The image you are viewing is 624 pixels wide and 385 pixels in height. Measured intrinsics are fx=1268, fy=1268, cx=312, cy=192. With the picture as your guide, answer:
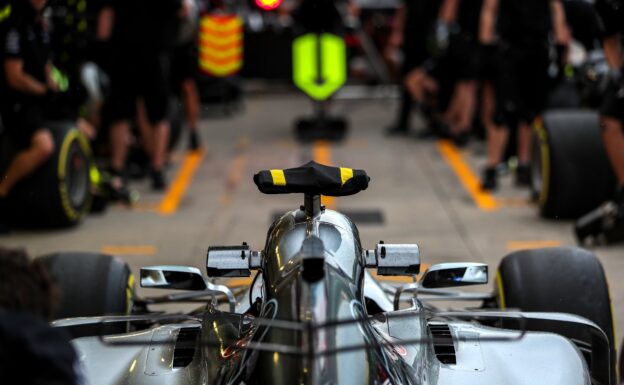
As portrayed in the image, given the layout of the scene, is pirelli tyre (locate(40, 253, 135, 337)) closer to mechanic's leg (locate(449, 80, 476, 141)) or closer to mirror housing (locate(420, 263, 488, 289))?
mirror housing (locate(420, 263, 488, 289))

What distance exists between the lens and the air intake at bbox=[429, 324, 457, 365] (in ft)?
15.1

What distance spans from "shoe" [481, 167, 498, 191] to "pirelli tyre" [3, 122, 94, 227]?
3.76 meters

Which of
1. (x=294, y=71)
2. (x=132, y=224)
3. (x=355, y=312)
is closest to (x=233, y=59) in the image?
(x=294, y=71)

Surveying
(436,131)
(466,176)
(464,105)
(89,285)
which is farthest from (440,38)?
(89,285)

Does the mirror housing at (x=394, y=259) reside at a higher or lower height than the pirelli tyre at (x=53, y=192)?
lower

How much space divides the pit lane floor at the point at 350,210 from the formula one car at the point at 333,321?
174 centimetres

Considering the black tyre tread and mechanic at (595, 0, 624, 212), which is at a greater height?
Result: mechanic at (595, 0, 624, 212)

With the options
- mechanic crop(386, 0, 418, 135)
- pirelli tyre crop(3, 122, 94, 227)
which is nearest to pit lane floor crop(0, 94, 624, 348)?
pirelli tyre crop(3, 122, 94, 227)

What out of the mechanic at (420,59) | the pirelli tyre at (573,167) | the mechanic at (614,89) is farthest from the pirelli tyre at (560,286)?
the mechanic at (420,59)

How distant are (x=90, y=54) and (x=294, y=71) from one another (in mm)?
3709

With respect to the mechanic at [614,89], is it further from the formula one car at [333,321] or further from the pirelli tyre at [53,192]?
the pirelli tyre at [53,192]

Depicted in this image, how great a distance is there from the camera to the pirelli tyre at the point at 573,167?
9.93 m

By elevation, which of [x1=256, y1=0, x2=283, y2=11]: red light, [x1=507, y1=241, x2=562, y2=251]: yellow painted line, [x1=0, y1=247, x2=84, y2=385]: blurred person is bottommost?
→ [x1=0, y1=247, x2=84, y2=385]: blurred person

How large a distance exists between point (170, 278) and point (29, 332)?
2117 millimetres
